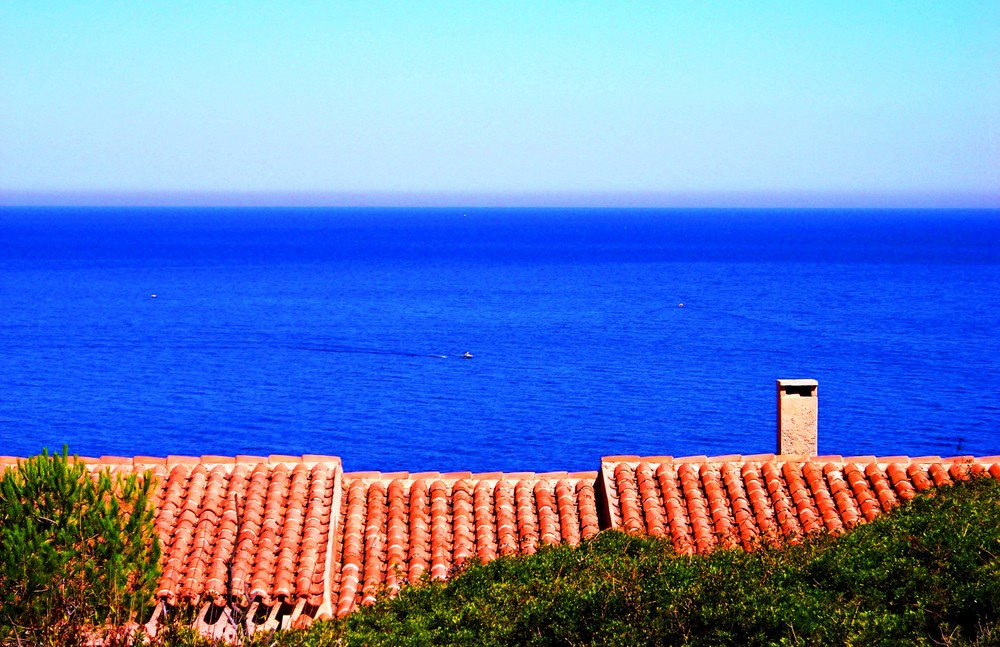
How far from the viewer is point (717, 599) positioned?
8961 millimetres

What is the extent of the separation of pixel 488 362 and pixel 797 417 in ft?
157

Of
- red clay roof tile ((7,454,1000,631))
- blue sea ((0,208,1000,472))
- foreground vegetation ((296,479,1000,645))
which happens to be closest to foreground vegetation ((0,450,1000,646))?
foreground vegetation ((296,479,1000,645))

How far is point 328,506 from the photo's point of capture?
14484 mm

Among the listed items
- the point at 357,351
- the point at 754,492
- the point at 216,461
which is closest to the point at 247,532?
the point at 216,461

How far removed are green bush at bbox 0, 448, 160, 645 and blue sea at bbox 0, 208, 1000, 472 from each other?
30926 millimetres

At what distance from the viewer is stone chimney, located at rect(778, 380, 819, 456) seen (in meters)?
16.6

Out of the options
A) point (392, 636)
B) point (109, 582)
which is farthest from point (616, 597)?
point (109, 582)

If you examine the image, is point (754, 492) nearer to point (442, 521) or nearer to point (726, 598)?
point (442, 521)

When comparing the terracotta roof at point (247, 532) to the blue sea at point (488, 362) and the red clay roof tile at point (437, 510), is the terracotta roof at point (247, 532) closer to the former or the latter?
the red clay roof tile at point (437, 510)

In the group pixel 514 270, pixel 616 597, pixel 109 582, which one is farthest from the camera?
pixel 514 270

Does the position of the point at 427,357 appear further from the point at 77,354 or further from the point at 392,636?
the point at 392,636

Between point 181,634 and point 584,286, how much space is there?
Answer: 331 feet

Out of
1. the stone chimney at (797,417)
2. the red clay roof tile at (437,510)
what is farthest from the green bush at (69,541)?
the stone chimney at (797,417)

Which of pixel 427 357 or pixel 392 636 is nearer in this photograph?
pixel 392 636
